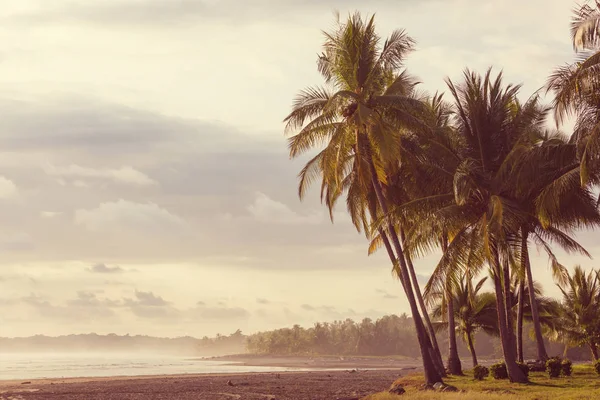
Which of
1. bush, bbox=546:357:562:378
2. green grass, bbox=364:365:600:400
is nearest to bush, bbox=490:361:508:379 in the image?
green grass, bbox=364:365:600:400

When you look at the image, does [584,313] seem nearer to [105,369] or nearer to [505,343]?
[505,343]

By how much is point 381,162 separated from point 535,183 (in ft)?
21.5

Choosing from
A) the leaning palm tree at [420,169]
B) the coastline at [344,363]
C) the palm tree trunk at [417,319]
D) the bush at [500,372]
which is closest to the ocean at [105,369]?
the coastline at [344,363]

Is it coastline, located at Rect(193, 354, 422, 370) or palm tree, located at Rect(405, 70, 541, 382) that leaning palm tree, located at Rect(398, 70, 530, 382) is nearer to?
palm tree, located at Rect(405, 70, 541, 382)

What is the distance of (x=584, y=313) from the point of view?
43.0m

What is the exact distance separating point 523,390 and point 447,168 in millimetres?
9612

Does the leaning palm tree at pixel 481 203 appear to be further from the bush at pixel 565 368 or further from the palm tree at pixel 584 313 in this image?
the palm tree at pixel 584 313

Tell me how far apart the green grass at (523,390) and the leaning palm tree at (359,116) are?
2299 millimetres

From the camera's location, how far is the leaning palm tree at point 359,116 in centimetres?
2675

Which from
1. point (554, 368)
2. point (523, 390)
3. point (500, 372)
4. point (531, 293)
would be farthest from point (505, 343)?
point (531, 293)

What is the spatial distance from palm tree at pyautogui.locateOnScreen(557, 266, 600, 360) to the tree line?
14.5 meters

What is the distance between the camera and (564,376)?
28250 millimetres

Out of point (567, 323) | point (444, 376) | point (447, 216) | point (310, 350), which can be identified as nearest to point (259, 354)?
point (310, 350)

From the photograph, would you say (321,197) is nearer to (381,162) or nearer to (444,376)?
(381,162)
